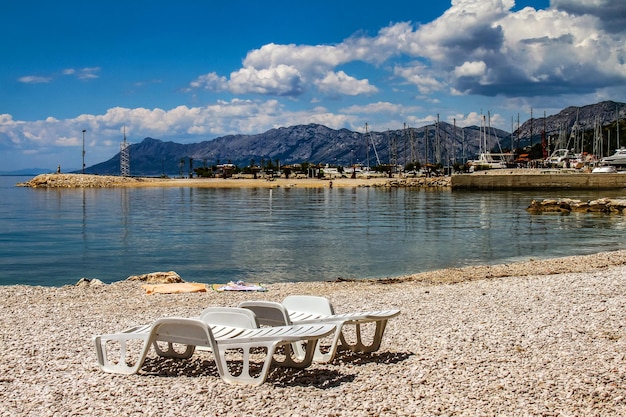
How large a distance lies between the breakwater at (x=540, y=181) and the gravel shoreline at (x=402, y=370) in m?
77.2

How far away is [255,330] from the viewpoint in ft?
21.5

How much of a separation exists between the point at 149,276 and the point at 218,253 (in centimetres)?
856

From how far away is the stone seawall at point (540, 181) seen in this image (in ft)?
263

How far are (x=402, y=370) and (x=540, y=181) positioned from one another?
85.2m

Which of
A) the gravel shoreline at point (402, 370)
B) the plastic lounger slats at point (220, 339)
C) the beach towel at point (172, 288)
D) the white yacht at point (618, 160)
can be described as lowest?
the beach towel at point (172, 288)

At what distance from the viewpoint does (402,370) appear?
6.54 meters

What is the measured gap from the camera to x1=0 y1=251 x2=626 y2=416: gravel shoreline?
5.52 m

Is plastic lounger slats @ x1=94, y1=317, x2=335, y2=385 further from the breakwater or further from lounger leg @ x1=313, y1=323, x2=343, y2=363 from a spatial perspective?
the breakwater

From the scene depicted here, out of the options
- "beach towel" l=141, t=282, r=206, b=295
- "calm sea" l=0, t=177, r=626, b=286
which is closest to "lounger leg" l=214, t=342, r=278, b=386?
"beach towel" l=141, t=282, r=206, b=295

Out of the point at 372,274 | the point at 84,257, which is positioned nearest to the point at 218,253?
the point at 84,257

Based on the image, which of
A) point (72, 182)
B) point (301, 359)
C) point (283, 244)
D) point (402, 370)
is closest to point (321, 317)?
point (301, 359)

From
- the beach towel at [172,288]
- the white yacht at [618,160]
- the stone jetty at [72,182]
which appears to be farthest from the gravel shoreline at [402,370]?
the stone jetty at [72,182]

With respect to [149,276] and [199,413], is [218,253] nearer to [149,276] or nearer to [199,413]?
[149,276]

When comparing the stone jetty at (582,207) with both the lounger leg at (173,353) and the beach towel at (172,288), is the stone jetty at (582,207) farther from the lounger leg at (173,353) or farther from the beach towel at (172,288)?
the lounger leg at (173,353)
